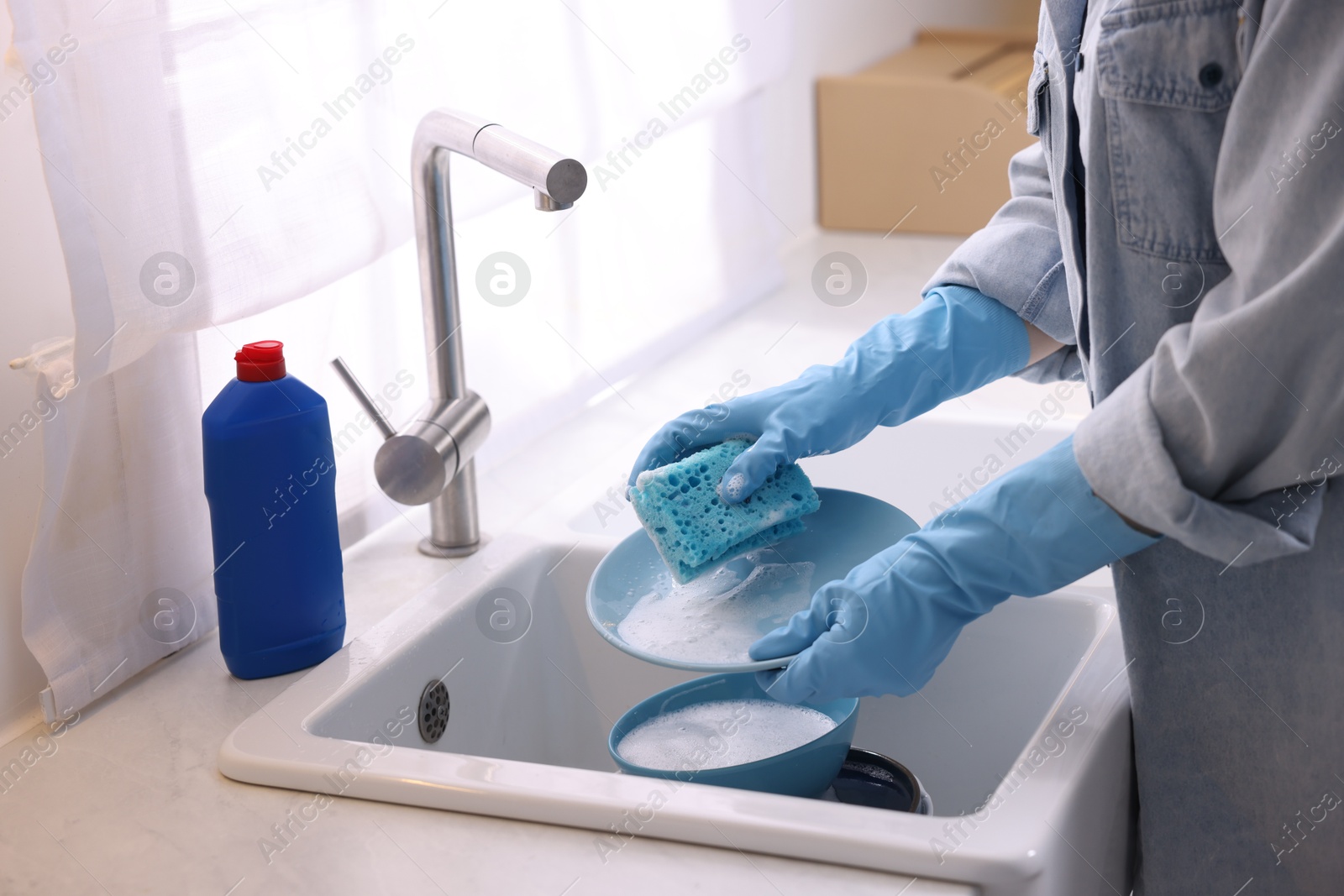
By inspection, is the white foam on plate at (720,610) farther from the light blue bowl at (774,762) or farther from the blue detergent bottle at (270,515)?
the blue detergent bottle at (270,515)

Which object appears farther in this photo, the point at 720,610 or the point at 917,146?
the point at 917,146

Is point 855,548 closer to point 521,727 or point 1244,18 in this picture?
point 521,727

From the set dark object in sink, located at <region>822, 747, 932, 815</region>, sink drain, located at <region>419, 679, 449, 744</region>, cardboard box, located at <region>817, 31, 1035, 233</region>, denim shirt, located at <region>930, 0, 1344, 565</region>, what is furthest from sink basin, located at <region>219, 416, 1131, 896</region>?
cardboard box, located at <region>817, 31, 1035, 233</region>

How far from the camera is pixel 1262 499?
0.87m

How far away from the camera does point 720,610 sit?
1107mm

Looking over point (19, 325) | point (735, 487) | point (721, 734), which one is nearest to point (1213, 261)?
point (735, 487)

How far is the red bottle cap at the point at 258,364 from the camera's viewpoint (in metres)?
1.03

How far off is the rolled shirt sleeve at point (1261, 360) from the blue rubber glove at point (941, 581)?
45 millimetres

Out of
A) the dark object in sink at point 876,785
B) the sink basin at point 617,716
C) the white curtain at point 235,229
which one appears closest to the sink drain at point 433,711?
the sink basin at point 617,716

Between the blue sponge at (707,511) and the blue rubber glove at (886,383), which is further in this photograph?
the blue rubber glove at (886,383)

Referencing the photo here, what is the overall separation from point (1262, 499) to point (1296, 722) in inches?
A: 7.1

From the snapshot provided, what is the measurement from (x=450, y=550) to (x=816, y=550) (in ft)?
1.24

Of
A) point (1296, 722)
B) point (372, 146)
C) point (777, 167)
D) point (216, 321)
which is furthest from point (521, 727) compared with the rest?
point (777, 167)

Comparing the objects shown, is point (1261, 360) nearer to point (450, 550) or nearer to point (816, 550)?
point (816, 550)
